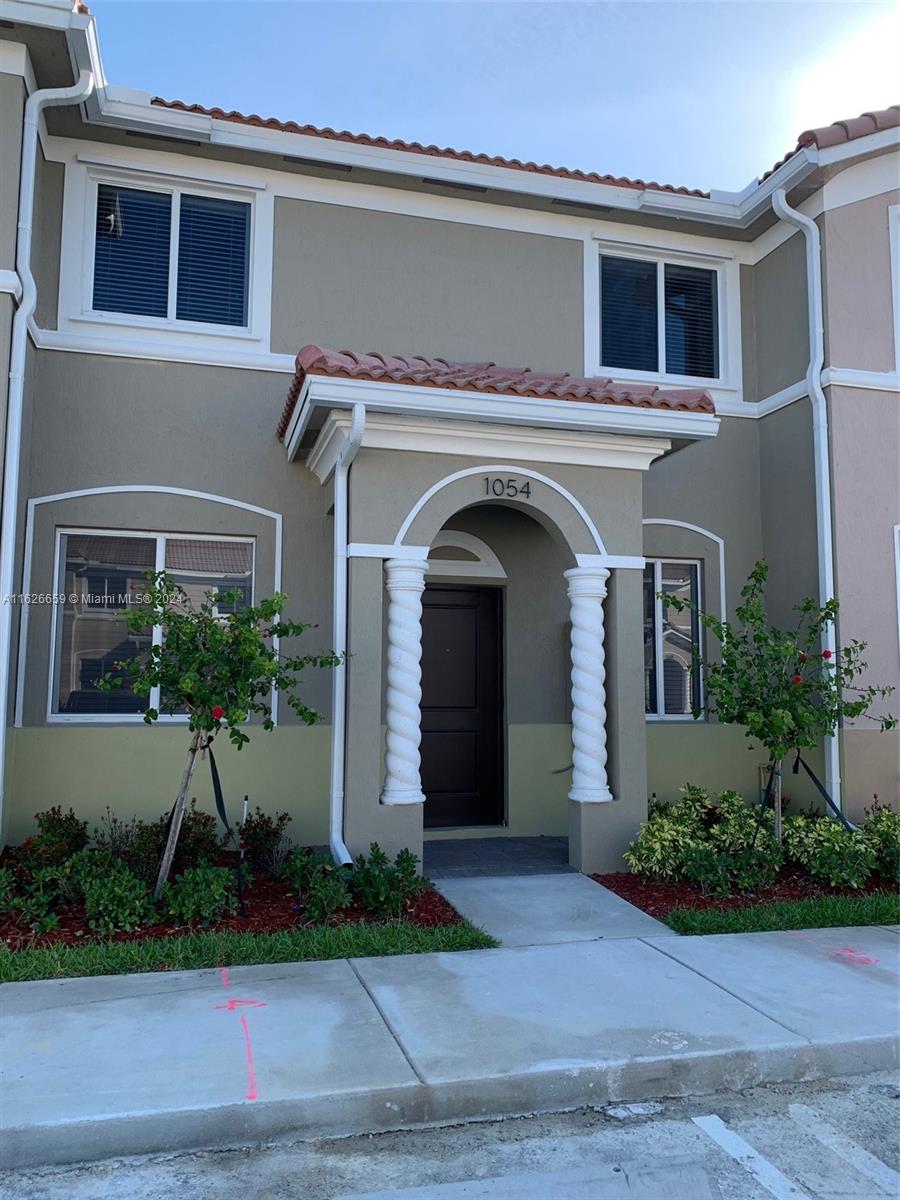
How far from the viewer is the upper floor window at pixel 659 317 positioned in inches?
395

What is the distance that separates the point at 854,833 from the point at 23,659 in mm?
6936

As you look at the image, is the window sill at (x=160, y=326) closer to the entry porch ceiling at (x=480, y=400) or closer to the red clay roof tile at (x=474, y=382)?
the red clay roof tile at (x=474, y=382)

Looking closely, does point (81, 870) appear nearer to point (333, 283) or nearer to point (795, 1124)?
point (795, 1124)

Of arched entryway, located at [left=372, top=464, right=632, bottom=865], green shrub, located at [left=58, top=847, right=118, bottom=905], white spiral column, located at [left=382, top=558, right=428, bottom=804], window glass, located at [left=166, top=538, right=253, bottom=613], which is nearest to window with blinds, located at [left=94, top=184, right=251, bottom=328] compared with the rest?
window glass, located at [left=166, top=538, right=253, bottom=613]

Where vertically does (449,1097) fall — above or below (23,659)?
below

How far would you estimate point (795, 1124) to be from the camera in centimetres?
407

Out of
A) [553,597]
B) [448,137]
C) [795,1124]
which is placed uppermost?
[448,137]

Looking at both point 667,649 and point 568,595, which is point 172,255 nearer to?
point 568,595

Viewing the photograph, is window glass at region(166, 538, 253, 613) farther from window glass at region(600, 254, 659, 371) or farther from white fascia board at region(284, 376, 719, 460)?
window glass at region(600, 254, 659, 371)

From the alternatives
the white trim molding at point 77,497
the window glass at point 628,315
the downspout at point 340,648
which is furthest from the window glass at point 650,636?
the white trim molding at point 77,497

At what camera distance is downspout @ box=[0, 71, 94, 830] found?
699cm

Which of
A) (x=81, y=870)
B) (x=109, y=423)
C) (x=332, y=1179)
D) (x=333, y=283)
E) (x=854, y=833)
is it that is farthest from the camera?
(x=333, y=283)

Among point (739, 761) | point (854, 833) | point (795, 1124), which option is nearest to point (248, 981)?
point (795, 1124)

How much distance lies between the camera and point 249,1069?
4188 mm
